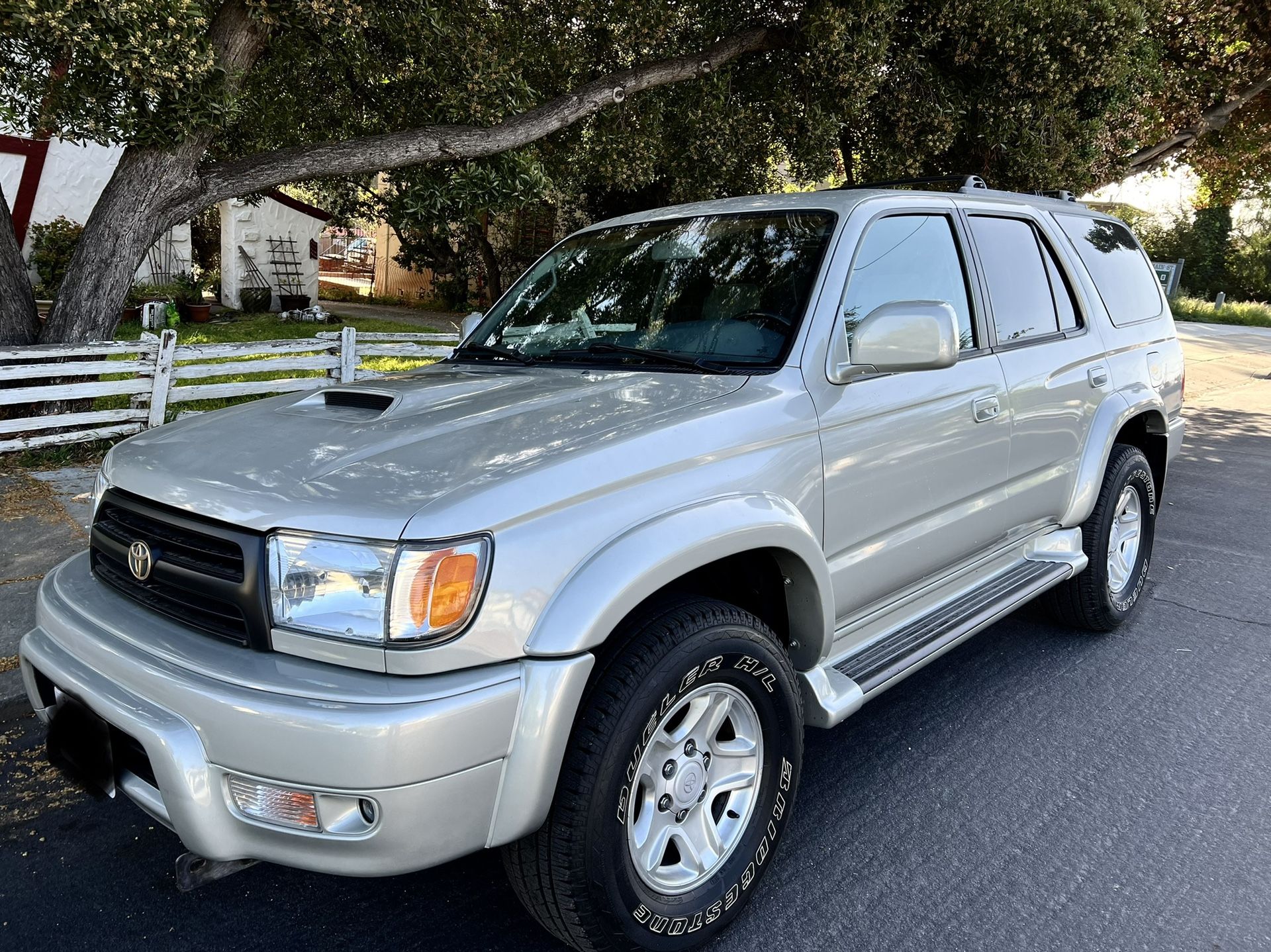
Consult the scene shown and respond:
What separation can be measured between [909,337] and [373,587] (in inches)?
64.2

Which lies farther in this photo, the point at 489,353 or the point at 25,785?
the point at 489,353

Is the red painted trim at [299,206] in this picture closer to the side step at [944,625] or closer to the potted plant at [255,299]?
the potted plant at [255,299]

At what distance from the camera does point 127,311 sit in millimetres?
16297

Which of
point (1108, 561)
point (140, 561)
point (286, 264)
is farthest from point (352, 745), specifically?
point (286, 264)

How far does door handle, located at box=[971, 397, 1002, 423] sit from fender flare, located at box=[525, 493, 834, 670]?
1.03 meters

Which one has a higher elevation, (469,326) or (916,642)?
(469,326)

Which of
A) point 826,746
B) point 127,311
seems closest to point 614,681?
point 826,746

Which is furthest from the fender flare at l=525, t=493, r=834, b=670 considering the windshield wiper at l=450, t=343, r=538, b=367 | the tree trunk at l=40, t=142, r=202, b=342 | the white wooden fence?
the tree trunk at l=40, t=142, r=202, b=342

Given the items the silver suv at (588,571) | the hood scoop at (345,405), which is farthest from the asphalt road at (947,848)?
the hood scoop at (345,405)

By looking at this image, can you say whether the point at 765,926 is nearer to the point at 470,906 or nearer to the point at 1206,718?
the point at 470,906

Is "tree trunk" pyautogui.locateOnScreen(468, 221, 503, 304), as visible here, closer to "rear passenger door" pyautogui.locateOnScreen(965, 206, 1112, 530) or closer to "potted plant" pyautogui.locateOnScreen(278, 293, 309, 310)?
"potted plant" pyautogui.locateOnScreen(278, 293, 309, 310)

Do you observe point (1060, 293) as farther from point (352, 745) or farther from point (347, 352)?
point (347, 352)

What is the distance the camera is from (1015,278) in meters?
3.92

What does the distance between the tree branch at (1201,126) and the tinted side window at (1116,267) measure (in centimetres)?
1050
